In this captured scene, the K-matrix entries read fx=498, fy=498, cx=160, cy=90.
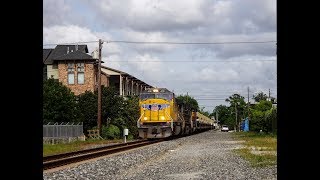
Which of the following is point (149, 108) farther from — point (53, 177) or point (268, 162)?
point (53, 177)

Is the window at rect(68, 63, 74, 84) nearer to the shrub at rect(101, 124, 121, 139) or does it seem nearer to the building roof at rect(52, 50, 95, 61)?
the building roof at rect(52, 50, 95, 61)

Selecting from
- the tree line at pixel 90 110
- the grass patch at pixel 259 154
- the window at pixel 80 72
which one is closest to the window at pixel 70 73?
the window at pixel 80 72

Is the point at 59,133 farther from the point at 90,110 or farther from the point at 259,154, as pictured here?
the point at 259,154

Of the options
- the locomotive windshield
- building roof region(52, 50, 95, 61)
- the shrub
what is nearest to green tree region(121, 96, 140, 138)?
the shrub

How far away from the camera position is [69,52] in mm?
66812

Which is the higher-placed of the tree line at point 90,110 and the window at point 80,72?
the window at point 80,72

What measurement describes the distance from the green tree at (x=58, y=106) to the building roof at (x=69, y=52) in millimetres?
15493

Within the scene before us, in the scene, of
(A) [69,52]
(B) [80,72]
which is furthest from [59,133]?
(A) [69,52]

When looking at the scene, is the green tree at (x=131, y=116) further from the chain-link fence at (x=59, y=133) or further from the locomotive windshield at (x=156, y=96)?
the locomotive windshield at (x=156, y=96)

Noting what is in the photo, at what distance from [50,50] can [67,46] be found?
2884 mm

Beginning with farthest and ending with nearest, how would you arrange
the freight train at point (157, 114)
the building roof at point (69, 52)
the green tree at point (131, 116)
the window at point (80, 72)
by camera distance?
the window at point (80, 72), the building roof at point (69, 52), the green tree at point (131, 116), the freight train at point (157, 114)

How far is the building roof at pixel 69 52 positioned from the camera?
6419 cm
